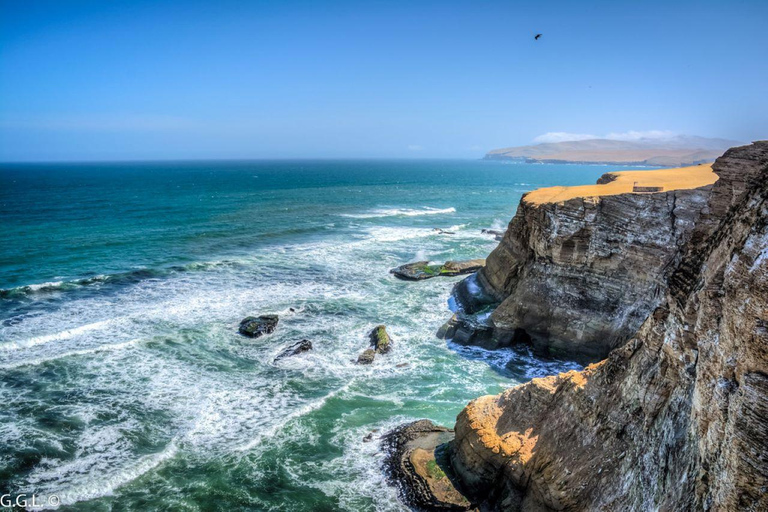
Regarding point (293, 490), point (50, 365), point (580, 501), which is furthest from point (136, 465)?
point (580, 501)

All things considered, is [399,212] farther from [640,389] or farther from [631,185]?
[640,389]

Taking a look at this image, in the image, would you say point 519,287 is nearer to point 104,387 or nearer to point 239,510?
point 239,510

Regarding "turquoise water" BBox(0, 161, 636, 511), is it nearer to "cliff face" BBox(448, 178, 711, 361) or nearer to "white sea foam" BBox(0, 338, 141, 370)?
"white sea foam" BBox(0, 338, 141, 370)

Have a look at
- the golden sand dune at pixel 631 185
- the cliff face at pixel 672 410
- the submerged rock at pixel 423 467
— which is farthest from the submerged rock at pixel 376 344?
the golden sand dune at pixel 631 185

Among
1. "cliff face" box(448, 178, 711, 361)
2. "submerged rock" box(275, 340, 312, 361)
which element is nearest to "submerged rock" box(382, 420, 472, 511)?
"submerged rock" box(275, 340, 312, 361)

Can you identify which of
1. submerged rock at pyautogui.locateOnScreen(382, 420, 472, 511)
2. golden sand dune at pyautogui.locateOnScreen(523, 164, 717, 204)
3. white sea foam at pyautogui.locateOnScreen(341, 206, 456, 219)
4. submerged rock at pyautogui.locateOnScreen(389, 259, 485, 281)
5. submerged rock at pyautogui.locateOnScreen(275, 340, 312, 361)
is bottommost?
submerged rock at pyautogui.locateOnScreen(382, 420, 472, 511)

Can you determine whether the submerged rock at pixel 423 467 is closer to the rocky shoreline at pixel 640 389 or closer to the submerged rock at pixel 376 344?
the rocky shoreline at pixel 640 389

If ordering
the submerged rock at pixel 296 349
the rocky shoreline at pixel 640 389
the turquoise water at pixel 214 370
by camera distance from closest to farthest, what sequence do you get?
the rocky shoreline at pixel 640 389 → the turquoise water at pixel 214 370 → the submerged rock at pixel 296 349
